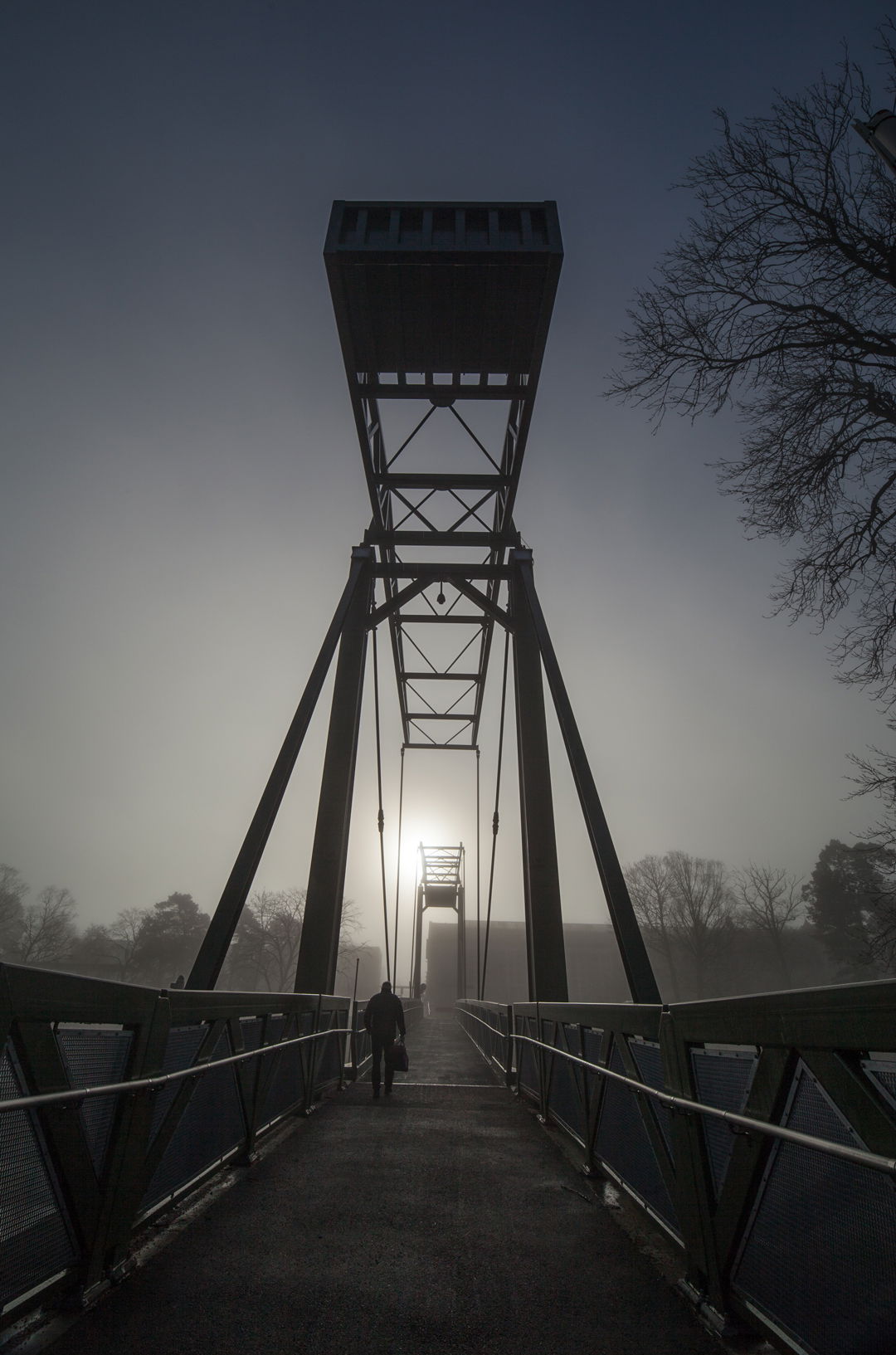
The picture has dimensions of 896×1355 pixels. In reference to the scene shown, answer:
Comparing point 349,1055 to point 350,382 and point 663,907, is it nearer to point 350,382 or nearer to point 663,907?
point 350,382

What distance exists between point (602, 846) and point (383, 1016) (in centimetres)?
355

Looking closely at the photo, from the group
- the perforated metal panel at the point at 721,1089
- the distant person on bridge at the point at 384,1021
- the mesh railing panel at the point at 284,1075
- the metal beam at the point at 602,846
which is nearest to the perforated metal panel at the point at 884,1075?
the perforated metal panel at the point at 721,1089

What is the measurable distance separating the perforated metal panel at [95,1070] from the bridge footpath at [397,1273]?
51 cm

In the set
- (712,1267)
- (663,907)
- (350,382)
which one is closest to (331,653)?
(350,382)

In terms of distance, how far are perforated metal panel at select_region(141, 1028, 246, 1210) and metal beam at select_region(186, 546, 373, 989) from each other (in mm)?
1173

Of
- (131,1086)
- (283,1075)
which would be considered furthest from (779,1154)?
(283,1075)

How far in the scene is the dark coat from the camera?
7.68 metres

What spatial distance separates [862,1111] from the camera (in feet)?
5.44

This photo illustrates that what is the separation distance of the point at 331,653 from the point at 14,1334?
6.48 metres

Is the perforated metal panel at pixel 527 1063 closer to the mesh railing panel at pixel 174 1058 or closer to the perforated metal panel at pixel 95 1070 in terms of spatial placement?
the mesh railing panel at pixel 174 1058

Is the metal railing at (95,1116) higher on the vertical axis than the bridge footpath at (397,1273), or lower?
higher

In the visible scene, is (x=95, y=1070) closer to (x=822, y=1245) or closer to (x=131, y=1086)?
(x=131, y=1086)

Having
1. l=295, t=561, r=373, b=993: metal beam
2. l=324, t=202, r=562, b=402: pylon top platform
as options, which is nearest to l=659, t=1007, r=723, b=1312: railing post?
l=295, t=561, r=373, b=993: metal beam

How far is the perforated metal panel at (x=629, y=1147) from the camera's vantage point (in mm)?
2928
